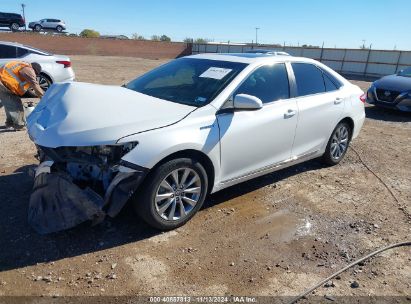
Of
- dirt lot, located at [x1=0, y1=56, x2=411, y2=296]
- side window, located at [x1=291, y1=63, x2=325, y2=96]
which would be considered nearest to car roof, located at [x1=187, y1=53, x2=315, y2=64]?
side window, located at [x1=291, y1=63, x2=325, y2=96]

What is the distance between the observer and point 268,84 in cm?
438

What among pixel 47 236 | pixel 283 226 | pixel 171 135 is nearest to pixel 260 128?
pixel 283 226

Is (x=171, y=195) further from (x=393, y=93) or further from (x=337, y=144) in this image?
(x=393, y=93)

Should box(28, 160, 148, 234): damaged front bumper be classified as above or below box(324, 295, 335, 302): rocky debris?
above

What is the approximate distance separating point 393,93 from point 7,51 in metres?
10.4

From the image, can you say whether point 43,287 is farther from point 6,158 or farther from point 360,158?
point 360,158

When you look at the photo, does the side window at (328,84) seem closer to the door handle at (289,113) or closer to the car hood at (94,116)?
the door handle at (289,113)

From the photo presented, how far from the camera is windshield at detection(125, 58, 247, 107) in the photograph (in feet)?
13.1

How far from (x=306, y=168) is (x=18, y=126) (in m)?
5.11

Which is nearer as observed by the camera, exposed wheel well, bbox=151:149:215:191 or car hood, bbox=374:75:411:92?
exposed wheel well, bbox=151:149:215:191

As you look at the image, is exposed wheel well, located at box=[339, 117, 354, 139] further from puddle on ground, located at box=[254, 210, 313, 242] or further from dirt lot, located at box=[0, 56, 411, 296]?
puddle on ground, located at box=[254, 210, 313, 242]

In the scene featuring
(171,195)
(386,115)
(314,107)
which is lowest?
(386,115)

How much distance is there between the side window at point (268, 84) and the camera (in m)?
4.13

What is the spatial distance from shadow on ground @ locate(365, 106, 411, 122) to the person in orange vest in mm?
8275
